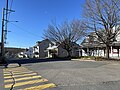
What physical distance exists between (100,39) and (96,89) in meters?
25.5

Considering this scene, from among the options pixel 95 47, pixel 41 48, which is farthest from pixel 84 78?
pixel 41 48

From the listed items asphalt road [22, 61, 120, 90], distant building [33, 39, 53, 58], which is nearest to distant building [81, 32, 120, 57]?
asphalt road [22, 61, 120, 90]

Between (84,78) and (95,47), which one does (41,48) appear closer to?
(95,47)

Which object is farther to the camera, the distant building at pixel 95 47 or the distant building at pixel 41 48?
the distant building at pixel 41 48

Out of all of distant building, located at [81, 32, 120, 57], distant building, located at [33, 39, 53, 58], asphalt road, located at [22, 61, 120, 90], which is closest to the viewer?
asphalt road, located at [22, 61, 120, 90]

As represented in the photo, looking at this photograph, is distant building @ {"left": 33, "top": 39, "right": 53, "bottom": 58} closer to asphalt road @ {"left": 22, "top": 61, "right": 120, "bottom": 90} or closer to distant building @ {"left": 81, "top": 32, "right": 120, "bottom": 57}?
distant building @ {"left": 81, "top": 32, "right": 120, "bottom": 57}

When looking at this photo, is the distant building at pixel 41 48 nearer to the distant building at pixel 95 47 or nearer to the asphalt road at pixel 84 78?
the distant building at pixel 95 47

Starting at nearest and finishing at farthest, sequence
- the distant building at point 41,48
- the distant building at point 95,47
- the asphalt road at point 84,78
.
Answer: the asphalt road at point 84,78 → the distant building at point 95,47 → the distant building at point 41,48

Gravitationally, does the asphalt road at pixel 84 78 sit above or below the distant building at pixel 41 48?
below

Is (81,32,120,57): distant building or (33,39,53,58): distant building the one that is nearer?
(81,32,120,57): distant building

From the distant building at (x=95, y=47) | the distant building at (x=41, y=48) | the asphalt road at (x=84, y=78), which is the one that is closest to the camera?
the asphalt road at (x=84, y=78)

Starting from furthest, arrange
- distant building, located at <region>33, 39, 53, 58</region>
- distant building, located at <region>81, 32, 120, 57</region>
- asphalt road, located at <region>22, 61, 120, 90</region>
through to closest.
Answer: distant building, located at <region>33, 39, 53, 58</region> < distant building, located at <region>81, 32, 120, 57</region> < asphalt road, located at <region>22, 61, 120, 90</region>

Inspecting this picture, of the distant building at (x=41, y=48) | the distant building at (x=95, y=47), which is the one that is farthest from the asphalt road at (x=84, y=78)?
the distant building at (x=41, y=48)

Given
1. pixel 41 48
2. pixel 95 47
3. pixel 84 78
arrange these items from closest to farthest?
pixel 84 78 → pixel 95 47 → pixel 41 48
